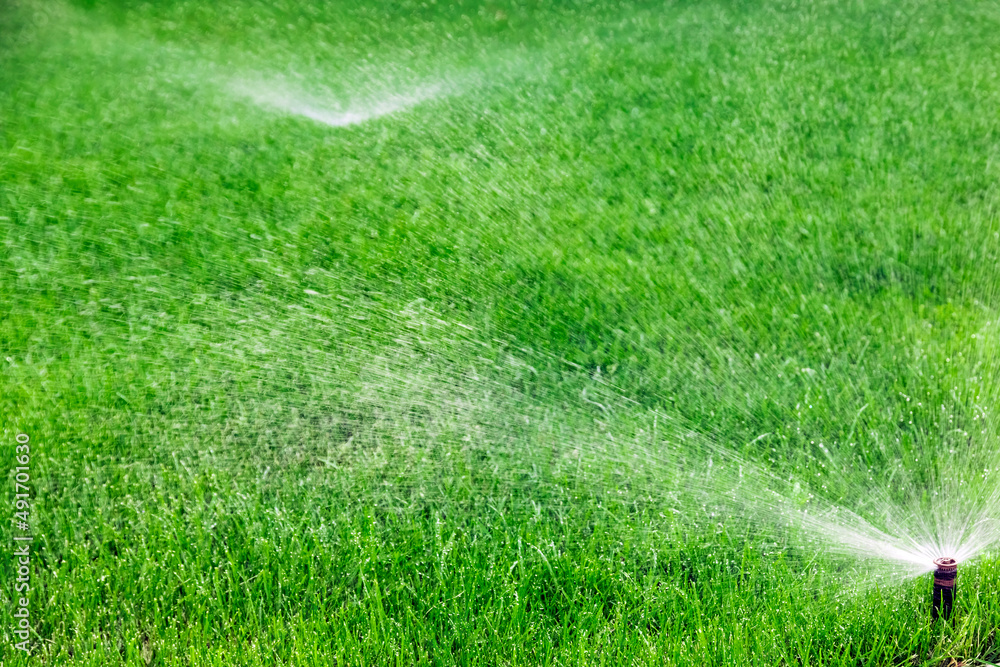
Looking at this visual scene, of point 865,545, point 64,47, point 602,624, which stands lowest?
point 602,624

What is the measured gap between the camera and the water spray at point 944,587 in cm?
240

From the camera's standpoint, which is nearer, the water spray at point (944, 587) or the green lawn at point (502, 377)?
the water spray at point (944, 587)

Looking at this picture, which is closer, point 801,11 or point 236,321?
point 236,321

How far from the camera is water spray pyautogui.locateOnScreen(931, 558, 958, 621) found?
2.40 meters

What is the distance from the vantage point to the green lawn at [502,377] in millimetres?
2615

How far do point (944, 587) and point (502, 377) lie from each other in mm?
1708

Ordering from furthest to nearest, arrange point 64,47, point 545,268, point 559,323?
point 64,47 < point 545,268 < point 559,323

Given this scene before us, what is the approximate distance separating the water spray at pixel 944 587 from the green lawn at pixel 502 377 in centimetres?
5

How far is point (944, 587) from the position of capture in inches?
95.8

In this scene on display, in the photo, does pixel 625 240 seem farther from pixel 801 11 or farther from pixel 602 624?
pixel 801 11

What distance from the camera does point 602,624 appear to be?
2.57 meters

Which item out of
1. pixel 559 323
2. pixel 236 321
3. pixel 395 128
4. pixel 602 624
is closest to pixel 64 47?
pixel 395 128

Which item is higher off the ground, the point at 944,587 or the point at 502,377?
the point at 502,377

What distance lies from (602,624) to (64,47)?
31.9 feet
